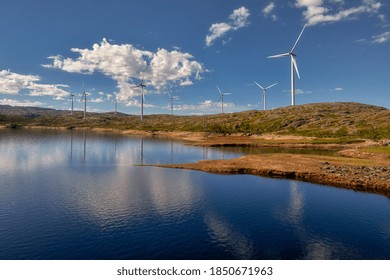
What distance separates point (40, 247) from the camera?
33562mm

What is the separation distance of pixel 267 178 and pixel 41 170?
206 feet

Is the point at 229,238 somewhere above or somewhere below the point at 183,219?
below

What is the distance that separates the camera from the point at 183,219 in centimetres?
4341

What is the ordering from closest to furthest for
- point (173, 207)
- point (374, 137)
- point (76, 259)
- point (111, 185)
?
point (76, 259) < point (173, 207) < point (111, 185) < point (374, 137)

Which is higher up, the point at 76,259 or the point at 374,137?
the point at 374,137

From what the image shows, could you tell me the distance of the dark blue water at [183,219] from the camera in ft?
112

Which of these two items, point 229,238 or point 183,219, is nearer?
point 229,238

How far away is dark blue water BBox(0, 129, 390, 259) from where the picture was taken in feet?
112
